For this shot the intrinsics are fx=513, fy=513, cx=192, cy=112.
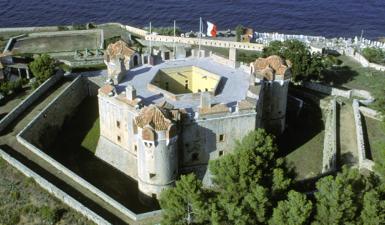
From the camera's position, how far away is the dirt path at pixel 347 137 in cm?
5216

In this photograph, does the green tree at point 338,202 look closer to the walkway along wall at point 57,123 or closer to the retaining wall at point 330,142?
the retaining wall at point 330,142

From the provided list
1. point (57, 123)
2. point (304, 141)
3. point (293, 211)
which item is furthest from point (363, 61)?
point (293, 211)

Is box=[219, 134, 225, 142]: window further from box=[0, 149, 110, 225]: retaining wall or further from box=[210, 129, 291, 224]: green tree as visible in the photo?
box=[0, 149, 110, 225]: retaining wall

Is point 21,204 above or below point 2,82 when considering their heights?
below

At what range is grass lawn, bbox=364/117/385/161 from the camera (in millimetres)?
53109

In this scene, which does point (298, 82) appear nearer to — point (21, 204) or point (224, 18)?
point (21, 204)

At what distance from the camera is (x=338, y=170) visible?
4997 centimetres

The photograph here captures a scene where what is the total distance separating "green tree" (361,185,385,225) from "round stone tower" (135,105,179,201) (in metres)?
18.1

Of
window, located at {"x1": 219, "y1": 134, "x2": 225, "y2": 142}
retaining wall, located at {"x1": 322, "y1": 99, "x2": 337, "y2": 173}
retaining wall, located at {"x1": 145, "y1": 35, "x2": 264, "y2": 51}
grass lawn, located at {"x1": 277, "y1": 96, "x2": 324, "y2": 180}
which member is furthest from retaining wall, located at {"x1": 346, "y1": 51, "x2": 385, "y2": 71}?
window, located at {"x1": 219, "y1": 134, "x2": 225, "y2": 142}

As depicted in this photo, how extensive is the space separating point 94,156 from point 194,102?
14002mm

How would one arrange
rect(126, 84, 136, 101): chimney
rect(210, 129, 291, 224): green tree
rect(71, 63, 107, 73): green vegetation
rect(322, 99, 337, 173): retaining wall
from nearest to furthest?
1. rect(210, 129, 291, 224): green tree
2. rect(322, 99, 337, 173): retaining wall
3. rect(126, 84, 136, 101): chimney
4. rect(71, 63, 107, 73): green vegetation

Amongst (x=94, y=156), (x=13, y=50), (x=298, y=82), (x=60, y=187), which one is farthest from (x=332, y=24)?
(x=60, y=187)

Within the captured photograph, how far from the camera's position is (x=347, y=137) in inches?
2222

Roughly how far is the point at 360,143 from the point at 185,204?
2265 cm
